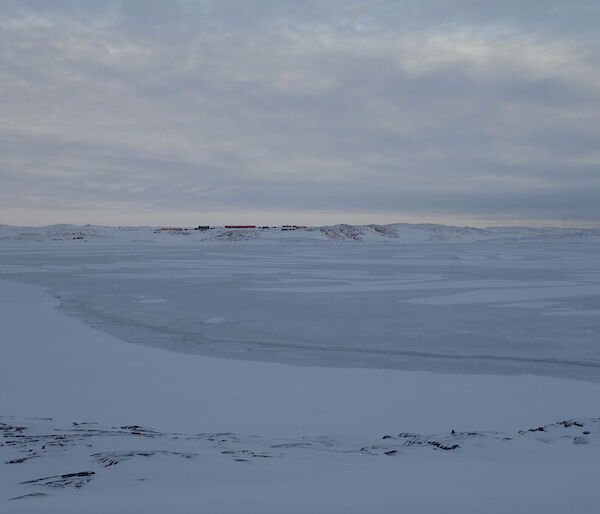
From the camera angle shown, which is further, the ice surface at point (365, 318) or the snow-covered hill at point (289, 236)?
the snow-covered hill at point (289, 236)

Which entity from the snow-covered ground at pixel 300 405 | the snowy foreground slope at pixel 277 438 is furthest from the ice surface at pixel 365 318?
the snowy foreground slope at pixel 277 438

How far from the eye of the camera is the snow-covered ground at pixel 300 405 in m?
2.71

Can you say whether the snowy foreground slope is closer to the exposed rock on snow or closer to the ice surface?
the exposed rock on snow

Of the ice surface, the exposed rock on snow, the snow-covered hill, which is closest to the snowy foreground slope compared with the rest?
the exposed rock on snow

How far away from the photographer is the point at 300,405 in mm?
4762

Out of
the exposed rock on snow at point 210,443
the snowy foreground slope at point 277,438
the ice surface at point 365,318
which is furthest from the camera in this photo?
the ice surface at point 365,318

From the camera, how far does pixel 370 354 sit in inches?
262

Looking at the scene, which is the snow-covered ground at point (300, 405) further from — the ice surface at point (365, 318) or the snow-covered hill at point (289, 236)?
the snow-covered hill at point (289, 236)

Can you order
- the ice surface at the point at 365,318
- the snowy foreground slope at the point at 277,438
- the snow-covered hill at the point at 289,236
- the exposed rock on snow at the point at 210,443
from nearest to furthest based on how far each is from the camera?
1. the snowy foreground slope at the point at 277,438
2. the exposed rock on snow at the point at 210,443
3. the ice surface at the point at 365,318
4. the snow-covered hill at the point at 289,236

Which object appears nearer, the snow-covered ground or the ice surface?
the snow-covered ground

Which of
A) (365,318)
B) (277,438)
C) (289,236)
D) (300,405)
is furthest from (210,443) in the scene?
(289,236)

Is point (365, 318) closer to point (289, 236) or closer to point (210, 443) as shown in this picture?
Answer: point (210, 443)

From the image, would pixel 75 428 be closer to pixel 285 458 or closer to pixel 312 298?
Answer: pixel 285 458

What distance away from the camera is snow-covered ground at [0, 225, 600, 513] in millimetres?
2705
